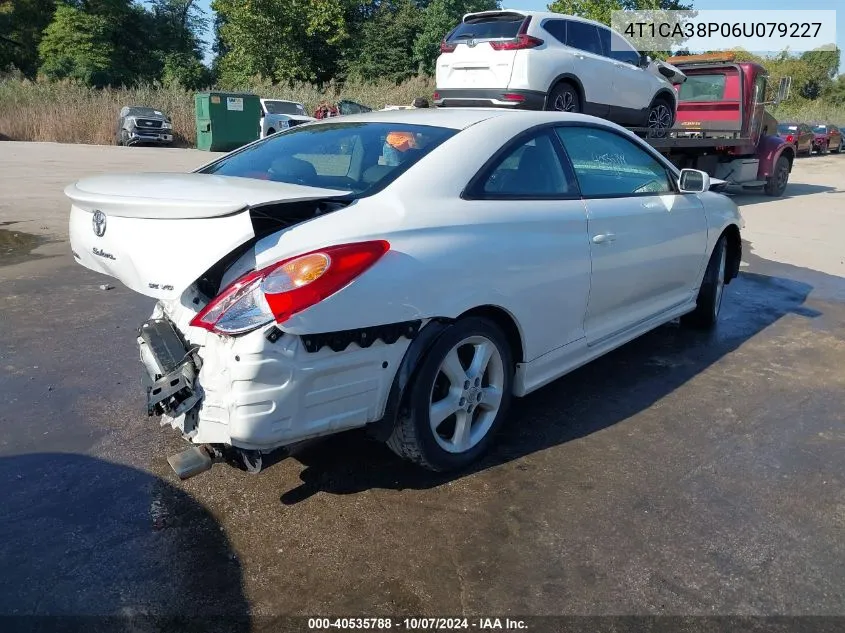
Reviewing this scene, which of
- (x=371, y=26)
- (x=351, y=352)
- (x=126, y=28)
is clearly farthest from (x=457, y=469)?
(x=126, y=28)

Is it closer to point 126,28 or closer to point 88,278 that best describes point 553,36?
point 88,278

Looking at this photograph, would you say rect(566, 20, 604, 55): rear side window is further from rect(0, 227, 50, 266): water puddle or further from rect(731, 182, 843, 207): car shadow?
rect(0, 227, 50, 266): water puddle

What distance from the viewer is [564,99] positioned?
8922 mm

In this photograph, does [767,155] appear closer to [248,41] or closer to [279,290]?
[279,290]

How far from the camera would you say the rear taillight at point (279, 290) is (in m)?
2.54

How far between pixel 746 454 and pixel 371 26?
44900 millimetres

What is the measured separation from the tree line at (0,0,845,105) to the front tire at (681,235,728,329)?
120 feet

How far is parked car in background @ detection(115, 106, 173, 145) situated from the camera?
26328 millimetres

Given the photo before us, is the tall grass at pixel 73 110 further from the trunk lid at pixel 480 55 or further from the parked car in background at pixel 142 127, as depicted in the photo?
the trunk lid at pixel 480 55

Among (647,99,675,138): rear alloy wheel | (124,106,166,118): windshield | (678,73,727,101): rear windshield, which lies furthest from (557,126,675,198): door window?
(124,106,166,118): windshield

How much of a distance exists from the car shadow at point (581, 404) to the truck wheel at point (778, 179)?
32.1 ft

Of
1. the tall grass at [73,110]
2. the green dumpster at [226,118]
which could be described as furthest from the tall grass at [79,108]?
the green dumpster at [226,118]

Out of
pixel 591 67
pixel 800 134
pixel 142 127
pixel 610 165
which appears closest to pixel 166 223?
pixel 610 165

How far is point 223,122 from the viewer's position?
25297mm
